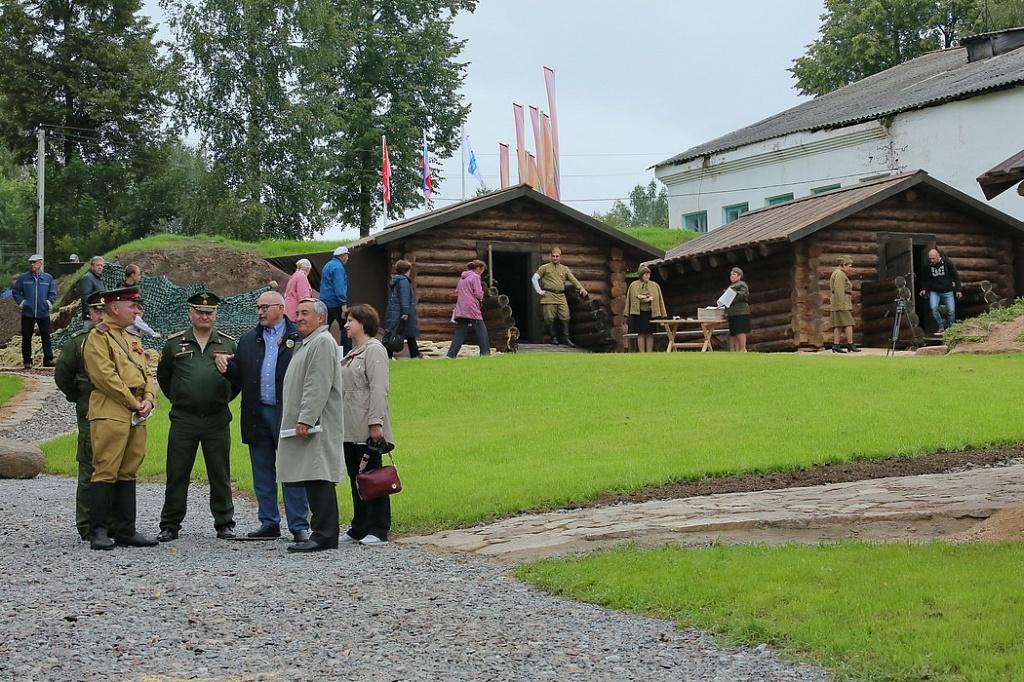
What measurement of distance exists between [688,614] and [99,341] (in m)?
4.94

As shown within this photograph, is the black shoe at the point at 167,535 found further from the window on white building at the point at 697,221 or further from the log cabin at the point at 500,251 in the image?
the window on white building at the point at 697,221

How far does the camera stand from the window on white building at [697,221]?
45.4 metres

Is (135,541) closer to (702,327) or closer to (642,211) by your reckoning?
(702,327)

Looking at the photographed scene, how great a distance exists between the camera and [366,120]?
160 feet

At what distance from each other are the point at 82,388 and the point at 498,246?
18.7m

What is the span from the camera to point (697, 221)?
46.2 meters

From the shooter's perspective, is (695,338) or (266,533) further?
(695,338)

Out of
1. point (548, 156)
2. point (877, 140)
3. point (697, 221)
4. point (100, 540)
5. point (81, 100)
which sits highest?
point (81, 100)

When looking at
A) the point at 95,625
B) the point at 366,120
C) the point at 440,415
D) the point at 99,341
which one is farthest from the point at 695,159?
the point at 95,625

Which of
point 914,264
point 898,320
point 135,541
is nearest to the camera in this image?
point 135,541

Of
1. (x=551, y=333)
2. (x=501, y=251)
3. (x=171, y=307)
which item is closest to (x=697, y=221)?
(x=501, y=251)

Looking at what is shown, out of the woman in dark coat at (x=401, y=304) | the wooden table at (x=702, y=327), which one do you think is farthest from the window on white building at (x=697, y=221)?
the woman in dark coat at (x=401, y=304)

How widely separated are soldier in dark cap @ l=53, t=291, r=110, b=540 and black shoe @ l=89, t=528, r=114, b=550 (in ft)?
1.15

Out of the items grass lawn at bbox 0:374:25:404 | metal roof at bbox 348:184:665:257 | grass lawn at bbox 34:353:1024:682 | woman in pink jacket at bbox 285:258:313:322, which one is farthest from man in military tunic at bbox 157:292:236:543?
metal roof at bbox 348:184:665:257
